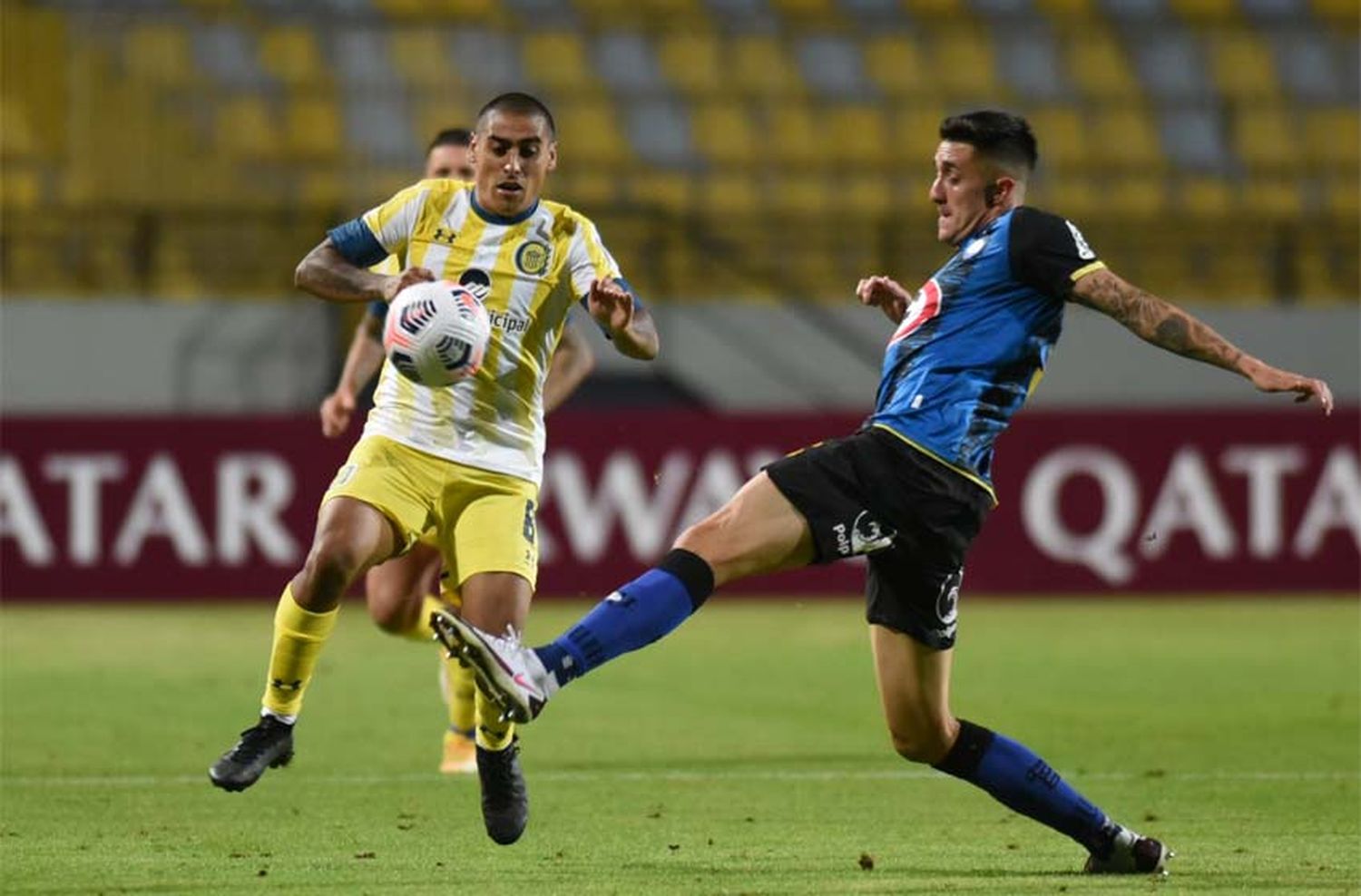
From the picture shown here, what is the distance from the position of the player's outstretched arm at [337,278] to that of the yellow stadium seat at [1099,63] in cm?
1447

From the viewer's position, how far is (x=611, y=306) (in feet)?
23.2

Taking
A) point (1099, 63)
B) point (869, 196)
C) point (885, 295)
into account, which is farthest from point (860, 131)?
point (885, 295)

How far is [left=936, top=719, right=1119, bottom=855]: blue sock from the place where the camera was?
6.91 meters

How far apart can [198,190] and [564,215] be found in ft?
39.0

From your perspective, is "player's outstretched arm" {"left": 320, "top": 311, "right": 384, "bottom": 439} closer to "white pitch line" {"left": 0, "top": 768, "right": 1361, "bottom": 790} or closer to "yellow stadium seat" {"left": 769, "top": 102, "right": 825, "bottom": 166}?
"white pitch line" {"left": 0, "top": 768, "right": 1361, "bottom": 790}

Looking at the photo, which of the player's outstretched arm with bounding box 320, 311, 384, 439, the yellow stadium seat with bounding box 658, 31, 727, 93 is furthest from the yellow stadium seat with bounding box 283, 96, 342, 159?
the player's outstretched arm with bounding box 320, 311, 384, 439

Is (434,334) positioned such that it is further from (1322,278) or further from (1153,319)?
(1322,278)

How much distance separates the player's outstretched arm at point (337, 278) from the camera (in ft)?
23.8

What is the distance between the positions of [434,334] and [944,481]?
141cm

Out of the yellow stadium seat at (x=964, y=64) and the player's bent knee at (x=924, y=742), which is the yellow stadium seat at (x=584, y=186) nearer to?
the yellow stadium seat at (x=964, y=64)

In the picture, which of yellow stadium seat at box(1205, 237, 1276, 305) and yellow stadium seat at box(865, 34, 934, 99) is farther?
yellow stadium seat at box(865, 34, 934, 99)

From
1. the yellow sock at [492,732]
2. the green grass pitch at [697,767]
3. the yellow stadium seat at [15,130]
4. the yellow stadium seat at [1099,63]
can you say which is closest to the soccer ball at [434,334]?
the yellow sock at [492,732]

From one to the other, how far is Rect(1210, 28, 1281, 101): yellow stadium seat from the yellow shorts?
15107 millimetres

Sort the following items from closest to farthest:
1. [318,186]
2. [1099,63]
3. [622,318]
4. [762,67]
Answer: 1. [622,318]
2. [318,186]
3. [762,67]
4. [1099,63]
